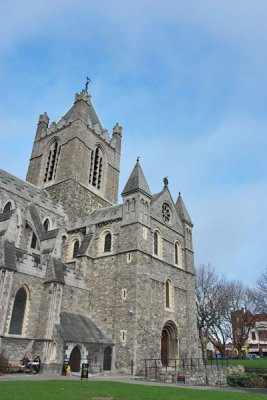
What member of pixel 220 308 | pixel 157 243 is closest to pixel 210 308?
pixel 220 308

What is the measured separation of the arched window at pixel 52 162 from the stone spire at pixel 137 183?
12184 millimetres

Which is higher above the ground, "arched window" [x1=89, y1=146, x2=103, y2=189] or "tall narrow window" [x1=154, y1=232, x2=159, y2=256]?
"arched window" [x1=89, y1=146, x2=103, y2=189]

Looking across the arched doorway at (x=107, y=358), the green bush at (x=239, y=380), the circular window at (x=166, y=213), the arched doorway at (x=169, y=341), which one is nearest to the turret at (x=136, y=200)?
the circular window at (x=166, y=213)

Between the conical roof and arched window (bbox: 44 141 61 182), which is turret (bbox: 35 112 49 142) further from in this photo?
the conical roof

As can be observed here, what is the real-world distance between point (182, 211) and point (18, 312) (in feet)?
62.2

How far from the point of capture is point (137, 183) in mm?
26750

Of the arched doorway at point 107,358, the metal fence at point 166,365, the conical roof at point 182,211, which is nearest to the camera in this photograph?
the metal fence at point 166,365

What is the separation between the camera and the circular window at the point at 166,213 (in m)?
29.9

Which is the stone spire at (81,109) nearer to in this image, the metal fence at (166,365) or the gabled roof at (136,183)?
the gabled roof at (136,183)

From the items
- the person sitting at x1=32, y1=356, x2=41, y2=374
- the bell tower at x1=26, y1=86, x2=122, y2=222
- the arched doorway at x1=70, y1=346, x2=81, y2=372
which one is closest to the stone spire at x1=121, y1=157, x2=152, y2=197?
the bell tower at x1=26, y1=86, x2=122, y2=222

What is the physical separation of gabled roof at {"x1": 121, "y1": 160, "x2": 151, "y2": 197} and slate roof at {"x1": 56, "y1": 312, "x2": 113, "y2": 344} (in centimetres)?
1035

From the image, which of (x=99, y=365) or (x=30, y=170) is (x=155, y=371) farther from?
(x=30, y=170)

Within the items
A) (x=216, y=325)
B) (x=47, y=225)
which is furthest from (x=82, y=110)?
(x=216, y=325)

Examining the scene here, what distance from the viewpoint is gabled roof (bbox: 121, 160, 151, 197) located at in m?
26.7
